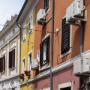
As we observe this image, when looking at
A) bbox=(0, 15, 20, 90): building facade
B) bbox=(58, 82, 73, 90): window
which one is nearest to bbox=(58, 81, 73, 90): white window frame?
bbox=(58, 82, 73, 90): window

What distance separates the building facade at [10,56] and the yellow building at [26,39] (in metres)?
1.13

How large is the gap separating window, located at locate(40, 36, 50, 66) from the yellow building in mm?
3125

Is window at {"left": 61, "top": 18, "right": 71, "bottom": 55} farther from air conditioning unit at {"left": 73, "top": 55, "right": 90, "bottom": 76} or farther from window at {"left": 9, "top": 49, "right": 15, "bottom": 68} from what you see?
window at {"left": 9, "top": 49, "right": 15, "bottom": 68}

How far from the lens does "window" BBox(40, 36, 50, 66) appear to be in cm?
1569

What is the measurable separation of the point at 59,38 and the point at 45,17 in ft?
9.62

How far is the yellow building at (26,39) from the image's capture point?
20203mm

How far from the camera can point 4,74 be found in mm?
28469

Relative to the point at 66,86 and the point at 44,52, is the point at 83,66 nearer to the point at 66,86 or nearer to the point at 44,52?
the point at 66,86

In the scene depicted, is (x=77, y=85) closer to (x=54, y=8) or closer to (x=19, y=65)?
(x=54, y=8)

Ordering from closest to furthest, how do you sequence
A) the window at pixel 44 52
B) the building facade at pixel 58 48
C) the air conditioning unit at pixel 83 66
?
1. the air conditioning unit at pixel 83 66
2. the building facade at pixel 58 48
3. the window at pixel 44 52

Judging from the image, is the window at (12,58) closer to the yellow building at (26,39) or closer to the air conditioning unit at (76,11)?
the yellow building at (26,39)

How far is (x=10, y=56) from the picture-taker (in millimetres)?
26531

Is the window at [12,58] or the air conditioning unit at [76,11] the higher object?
the window at [12,58]

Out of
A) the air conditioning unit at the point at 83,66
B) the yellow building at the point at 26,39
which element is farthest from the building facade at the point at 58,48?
the yellow building at the point at 26,39
